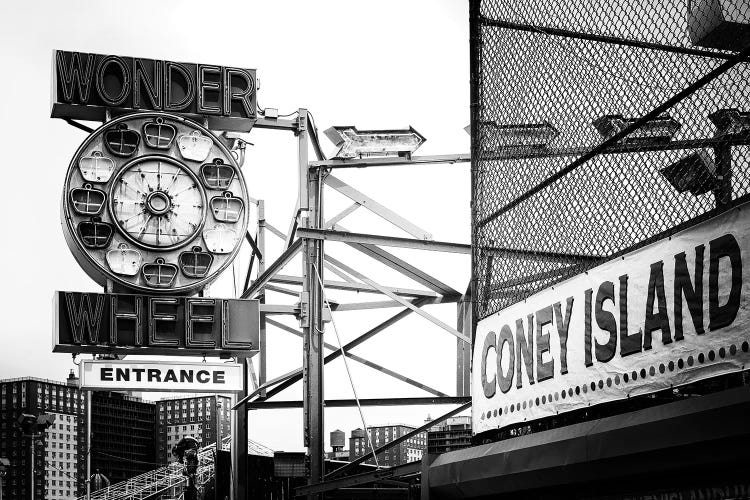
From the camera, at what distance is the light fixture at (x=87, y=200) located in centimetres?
3025

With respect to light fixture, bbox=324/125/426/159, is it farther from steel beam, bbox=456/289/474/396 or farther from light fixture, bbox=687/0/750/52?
light fixture, bbox=687/0/750/52

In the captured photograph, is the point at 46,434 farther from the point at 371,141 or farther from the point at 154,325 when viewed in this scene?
the point at 371,141

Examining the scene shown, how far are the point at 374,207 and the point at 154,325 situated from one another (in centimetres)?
750

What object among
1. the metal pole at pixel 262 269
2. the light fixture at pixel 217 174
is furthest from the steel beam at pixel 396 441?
the light fixture at pixel 217 174

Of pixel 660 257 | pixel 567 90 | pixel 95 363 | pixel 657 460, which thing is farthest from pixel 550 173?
pixel 95 363

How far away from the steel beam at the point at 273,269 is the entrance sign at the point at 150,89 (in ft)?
16.9

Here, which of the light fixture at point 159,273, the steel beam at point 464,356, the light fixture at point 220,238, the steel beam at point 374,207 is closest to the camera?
the steel beam at point 374,207

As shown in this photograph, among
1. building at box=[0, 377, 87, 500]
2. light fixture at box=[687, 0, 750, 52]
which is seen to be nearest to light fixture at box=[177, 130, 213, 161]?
light fixture at box=[687, 0, 750, 52]

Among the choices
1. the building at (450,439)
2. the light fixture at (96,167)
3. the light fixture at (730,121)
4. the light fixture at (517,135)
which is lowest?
the building at (450,439)

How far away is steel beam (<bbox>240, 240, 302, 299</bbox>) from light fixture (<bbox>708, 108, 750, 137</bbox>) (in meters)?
18.0

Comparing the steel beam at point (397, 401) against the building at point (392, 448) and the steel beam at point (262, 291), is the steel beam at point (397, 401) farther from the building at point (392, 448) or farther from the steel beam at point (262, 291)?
the steel beam at point (262, 291)

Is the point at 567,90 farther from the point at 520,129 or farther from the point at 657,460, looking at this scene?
the point at 657,460

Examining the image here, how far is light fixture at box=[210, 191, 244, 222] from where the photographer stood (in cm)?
3194

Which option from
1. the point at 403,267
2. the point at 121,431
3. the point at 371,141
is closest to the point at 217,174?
the point at 403,267
